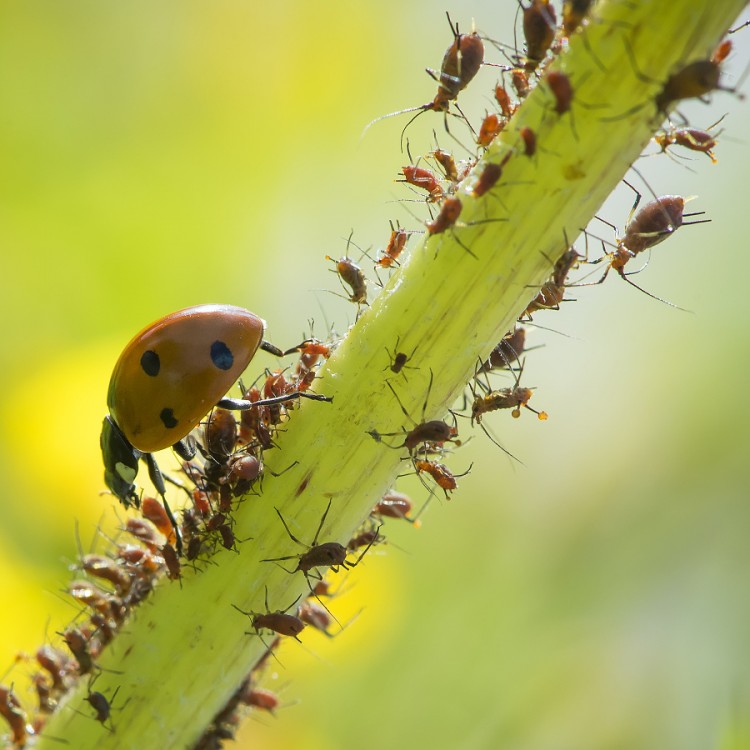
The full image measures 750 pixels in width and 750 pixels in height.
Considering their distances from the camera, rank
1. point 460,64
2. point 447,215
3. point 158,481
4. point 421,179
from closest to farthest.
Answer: point 447,215
point 460,64
point 421,179
point 158,481

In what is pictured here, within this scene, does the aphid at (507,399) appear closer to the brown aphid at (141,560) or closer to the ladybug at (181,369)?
the ladybug at (181,369)

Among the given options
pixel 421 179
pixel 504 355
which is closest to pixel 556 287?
pixel 504 355

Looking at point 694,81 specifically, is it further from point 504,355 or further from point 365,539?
point 365,539

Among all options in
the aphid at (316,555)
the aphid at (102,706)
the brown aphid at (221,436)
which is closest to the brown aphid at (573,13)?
the aphid at (316,555)

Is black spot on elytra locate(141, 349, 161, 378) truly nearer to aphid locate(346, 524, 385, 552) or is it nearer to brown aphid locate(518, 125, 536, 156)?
aphid locate(346, 524, 385, 552)

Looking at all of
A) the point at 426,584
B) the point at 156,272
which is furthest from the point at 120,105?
the point at 426,584

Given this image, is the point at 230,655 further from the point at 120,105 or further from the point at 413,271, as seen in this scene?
the point at 120,105
